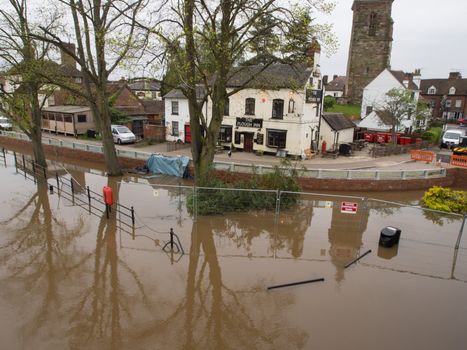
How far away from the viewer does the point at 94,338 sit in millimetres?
7270

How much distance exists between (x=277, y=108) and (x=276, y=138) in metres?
2.27

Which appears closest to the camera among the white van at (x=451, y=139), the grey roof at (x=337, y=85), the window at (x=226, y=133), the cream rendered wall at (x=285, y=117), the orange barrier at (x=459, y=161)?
the orange barrier at (x=459, y=161)

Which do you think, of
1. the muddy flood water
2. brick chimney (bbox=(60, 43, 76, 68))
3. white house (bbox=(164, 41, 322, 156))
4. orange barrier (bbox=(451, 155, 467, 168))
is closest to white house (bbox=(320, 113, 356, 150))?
white house (bbox=(164, 41, 322, 156))

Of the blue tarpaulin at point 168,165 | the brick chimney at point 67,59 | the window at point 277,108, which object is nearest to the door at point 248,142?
the window at point 277,108

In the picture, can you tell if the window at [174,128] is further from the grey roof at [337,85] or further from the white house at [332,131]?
the grey roof at [337,85]

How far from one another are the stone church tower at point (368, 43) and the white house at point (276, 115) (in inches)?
1151

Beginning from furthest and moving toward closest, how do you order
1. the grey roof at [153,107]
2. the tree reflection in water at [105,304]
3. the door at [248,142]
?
the grey roof at [153,107], the door at [248,142], the tree reflection in water at [105,304]

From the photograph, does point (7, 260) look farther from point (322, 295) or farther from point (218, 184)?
point (322, 295)

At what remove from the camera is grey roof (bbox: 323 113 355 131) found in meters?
28.1

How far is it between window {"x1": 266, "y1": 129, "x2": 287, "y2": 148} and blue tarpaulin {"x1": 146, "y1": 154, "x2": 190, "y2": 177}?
25.8 feet

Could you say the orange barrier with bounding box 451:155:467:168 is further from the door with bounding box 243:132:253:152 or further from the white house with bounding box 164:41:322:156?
the door with bounding box 243:132:253:152

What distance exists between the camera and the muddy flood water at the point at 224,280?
7488mm

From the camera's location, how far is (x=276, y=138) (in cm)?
2617

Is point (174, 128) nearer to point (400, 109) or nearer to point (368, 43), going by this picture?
point (400, 109)
